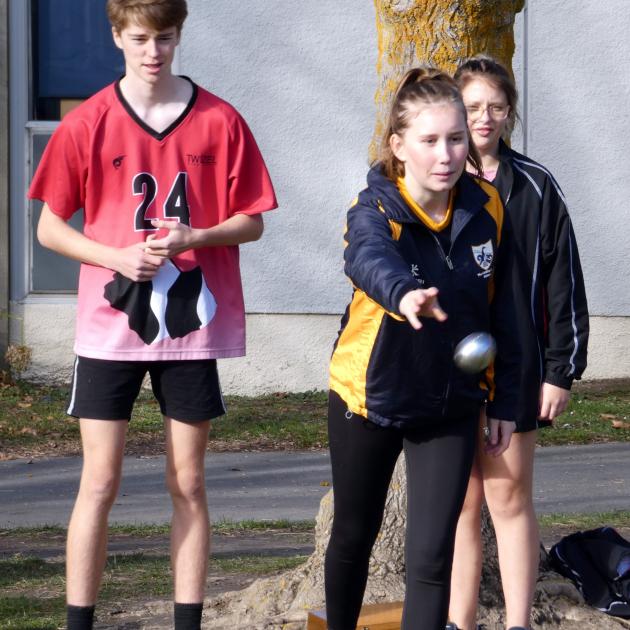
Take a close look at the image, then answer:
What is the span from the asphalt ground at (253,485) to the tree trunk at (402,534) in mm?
2453

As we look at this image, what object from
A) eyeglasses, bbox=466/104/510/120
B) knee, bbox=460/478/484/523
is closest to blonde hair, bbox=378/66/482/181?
eyeglasses, bbox=466/104/510/120

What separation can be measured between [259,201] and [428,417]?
89cm

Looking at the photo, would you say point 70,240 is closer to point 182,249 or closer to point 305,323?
point 182,249

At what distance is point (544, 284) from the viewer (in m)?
3.95

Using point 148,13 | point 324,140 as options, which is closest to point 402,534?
point 148,13

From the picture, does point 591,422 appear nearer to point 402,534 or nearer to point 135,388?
point 402,534

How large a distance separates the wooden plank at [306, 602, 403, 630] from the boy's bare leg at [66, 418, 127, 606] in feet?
2.40

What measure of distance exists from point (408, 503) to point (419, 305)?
2.60ft

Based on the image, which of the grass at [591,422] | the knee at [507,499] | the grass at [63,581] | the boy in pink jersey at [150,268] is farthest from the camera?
the grass at [591,422]

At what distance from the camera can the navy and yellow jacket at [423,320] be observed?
3.47m

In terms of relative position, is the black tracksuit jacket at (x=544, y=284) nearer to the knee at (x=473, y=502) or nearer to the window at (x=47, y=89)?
the knee at (x=473, y=502)

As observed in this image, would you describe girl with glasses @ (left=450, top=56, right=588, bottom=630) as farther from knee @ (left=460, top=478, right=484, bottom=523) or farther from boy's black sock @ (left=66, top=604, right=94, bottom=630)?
boy's black sock @ (left=66, top=604, right=94, bottom=630)

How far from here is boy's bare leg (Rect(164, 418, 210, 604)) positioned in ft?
12.5

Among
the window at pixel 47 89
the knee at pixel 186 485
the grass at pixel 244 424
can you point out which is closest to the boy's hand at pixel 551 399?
the knee at pixel 186 485
